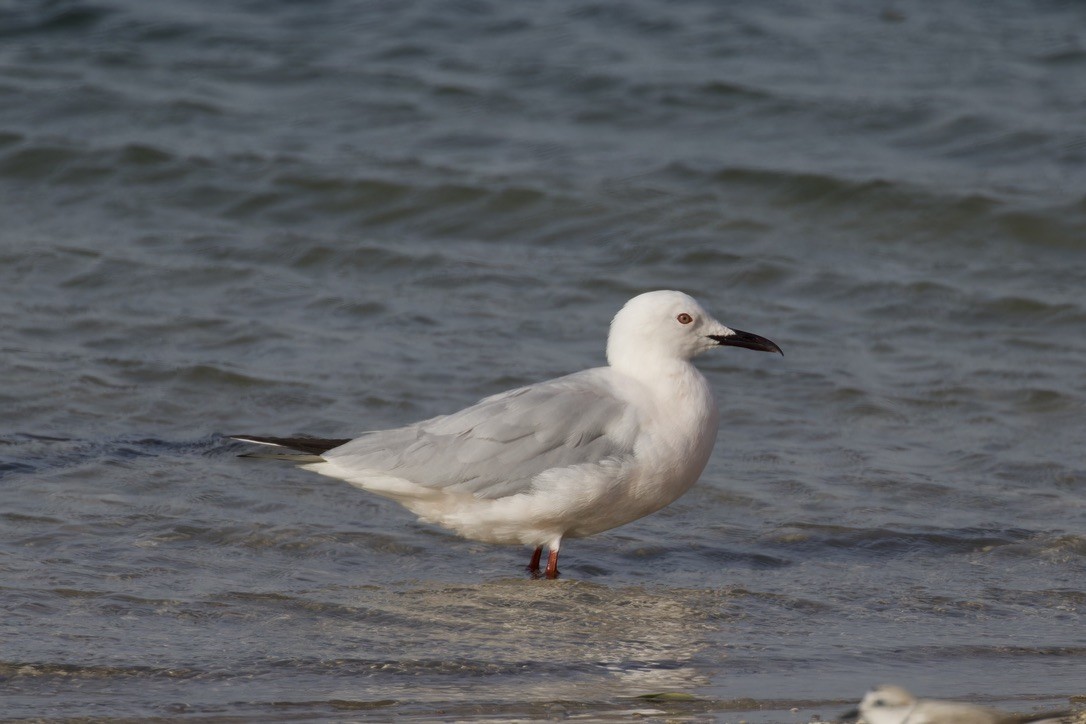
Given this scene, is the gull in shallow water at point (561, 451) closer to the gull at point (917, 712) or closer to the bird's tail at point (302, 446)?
the bird's tail at point (302, 446)

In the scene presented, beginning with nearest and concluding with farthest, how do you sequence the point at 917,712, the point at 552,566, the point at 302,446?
the point at 917,712
the point at 552,566
the point at 302,446

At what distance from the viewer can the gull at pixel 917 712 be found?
12.1ft

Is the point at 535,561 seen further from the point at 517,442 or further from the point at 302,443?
the point at 302,443

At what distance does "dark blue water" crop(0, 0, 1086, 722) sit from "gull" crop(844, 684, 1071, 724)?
47 cm

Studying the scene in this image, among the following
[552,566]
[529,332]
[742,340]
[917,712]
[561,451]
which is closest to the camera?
[917,712]

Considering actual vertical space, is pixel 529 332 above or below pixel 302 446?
below

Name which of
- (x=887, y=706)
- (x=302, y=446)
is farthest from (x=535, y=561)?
(x=887, y=706)

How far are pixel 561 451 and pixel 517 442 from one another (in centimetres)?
16

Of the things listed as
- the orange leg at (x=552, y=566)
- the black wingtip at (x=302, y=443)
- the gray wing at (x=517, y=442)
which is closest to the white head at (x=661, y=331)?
the gray wing at (x=517, y=442)

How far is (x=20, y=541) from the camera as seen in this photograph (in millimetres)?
5617

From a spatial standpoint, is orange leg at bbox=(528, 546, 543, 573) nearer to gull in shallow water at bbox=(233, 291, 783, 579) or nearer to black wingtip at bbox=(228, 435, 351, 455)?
gull in shallow water at bbox=(233, 291, 783, 579)

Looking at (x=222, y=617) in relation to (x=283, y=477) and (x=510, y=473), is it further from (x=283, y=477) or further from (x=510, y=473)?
(x=283, y=477)

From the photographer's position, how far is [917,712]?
371 cm

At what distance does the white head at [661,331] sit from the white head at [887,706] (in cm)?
222
